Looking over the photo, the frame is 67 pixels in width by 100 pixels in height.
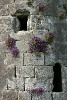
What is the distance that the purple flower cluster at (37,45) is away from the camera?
1352cm

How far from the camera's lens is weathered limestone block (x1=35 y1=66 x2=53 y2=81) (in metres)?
13.3

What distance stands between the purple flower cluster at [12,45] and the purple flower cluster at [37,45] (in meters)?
0.54

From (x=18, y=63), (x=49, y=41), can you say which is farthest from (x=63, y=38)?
(x=18, y=63)

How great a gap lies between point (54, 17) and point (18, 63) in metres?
2.19

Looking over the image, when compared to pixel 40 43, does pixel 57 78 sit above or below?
below

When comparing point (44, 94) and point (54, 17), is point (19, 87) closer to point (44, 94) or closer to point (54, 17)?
point (44, 94)

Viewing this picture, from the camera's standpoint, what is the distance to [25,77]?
1332 cm

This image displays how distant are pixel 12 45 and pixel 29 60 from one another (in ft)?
2.85

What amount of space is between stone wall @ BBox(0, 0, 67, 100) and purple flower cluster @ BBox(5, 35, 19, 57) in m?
0.12

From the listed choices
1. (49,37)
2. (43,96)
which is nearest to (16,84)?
(43,96)

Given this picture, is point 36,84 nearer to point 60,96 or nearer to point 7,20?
point 60,96

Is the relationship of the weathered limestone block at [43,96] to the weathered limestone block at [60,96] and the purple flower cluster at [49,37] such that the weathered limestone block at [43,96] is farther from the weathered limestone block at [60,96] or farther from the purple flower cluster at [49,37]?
the purple flower cluster at [49,37]

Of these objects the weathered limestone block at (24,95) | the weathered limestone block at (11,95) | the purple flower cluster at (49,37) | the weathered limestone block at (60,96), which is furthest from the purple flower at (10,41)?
the weathered limestone block at (60,96)

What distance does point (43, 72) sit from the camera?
13.4 m
